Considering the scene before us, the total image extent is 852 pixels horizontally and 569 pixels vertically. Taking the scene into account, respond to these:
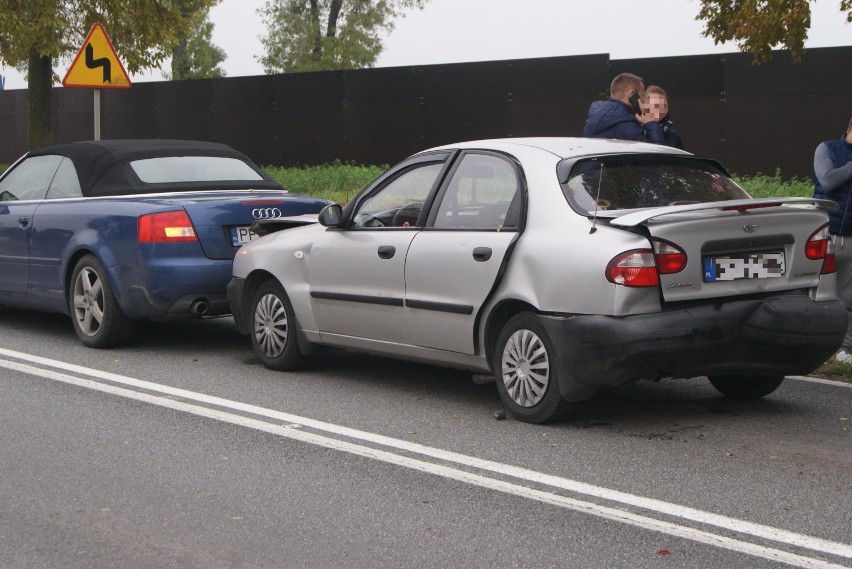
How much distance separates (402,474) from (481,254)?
151 centimetres

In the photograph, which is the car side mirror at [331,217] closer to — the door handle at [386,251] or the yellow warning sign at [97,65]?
the door handle at [386,251]

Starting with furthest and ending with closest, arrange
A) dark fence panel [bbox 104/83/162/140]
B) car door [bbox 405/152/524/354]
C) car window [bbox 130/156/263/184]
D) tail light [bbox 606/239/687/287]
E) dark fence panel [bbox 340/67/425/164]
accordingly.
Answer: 1. dark fence panel [bbox 104/83/162/140]
2. dark fence panel [bbox 340/67/425/164]
3. car window [bbox 130/156/263/184]
4. car door [bbox 405/152/524/354]
5. tail light [bbox 606/239/687/287]

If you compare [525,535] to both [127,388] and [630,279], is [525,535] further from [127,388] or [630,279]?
[127,388]

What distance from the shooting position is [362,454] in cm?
607

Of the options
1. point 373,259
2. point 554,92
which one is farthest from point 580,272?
point 554,92

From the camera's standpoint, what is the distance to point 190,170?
1008cm

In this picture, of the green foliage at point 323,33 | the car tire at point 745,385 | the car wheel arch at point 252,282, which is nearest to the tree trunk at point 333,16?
the green foliage at point 323,33

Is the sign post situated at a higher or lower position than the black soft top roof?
higher

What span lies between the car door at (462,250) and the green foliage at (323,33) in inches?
1421

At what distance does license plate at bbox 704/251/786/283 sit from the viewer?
20.6 feet

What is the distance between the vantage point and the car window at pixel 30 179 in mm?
10398

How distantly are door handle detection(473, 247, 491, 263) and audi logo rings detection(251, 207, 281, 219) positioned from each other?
2.85 metres

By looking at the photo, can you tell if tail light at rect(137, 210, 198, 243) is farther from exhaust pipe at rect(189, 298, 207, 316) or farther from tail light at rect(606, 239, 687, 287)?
tail light at rect(606, 239, 687, 287)

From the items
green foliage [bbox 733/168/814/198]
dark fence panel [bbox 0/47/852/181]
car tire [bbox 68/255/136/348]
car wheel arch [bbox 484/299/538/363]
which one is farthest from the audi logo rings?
dark fence panel [bbox 0/47/852/181]
